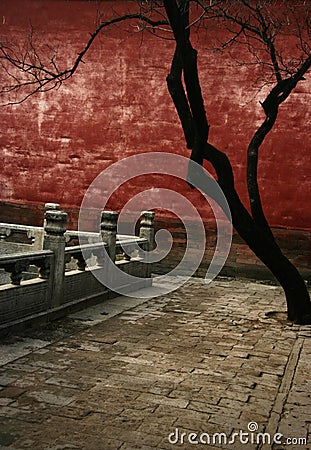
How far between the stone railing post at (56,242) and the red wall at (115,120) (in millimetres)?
5177

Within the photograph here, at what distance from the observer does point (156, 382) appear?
4965 millimetres

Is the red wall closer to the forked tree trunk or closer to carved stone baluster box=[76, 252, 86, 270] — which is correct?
the forked tree trunk

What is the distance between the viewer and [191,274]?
11750 millimetres

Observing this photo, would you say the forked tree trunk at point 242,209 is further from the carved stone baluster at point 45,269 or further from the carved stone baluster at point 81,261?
the carved stone baluster at point 45,269

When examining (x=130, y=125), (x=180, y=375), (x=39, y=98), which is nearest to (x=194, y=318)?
(x=180, y=375)

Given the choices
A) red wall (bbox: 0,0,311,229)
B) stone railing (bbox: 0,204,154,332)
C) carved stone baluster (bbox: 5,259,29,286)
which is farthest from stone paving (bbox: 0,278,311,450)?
red wall (bbox: 0,0,311,229)

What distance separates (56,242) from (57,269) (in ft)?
1.03

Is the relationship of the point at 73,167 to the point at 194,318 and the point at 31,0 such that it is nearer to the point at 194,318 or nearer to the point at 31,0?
the point at 31,0

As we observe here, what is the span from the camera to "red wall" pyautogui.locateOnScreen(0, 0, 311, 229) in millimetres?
11406

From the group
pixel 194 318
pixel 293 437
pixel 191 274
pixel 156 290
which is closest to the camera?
pixel 293 437

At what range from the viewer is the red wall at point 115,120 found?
11406mm

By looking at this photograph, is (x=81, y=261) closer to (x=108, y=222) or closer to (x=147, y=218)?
(x=108, y=222)

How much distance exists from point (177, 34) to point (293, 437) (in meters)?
4.42

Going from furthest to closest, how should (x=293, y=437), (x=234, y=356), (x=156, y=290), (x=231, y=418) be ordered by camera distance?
1. (x=156, y=290)
2. (x=234, y=356)
3. (x=231, y=418)
4. (x=293, y=437)
